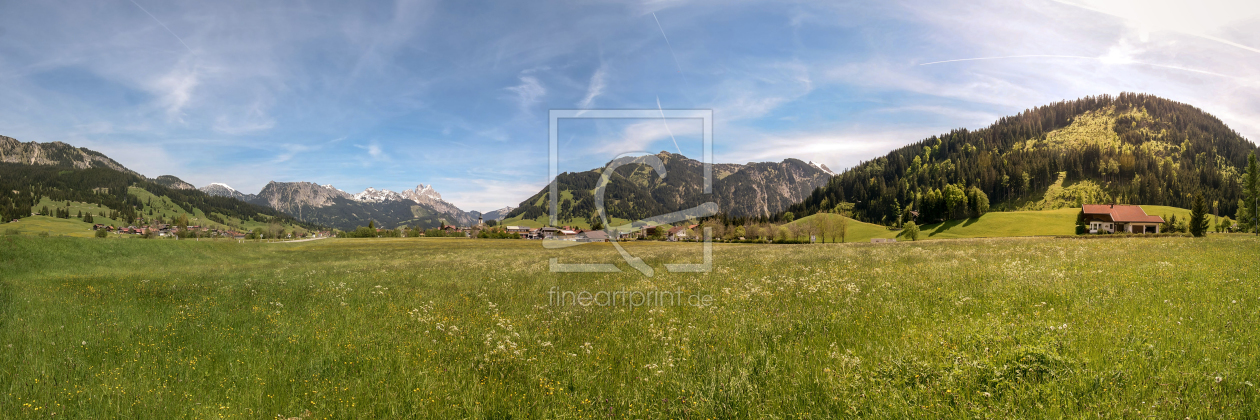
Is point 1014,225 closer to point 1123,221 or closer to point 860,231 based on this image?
point 1123,221

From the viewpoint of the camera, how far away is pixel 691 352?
8055 mm

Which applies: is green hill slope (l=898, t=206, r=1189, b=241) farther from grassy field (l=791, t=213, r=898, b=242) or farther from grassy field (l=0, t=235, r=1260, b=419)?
grassy field (l=0, t=235, r=1260, b=419)

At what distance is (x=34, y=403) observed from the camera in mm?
6477

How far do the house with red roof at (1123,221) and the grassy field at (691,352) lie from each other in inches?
5271

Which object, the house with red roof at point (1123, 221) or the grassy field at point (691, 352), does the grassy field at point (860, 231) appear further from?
the grassy field at point (691, 352)

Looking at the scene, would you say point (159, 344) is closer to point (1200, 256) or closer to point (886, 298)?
point (886, 298)

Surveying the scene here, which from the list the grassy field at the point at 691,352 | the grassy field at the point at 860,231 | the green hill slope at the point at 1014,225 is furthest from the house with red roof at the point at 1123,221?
the grassy field at the point at 691,352

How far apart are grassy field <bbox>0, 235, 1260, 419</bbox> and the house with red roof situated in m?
134

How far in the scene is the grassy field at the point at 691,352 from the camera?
568 centimetres

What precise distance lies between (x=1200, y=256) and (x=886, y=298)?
47.6 ft

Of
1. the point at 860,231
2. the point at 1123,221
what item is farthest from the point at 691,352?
the point at 860,231

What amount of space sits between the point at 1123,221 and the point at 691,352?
505 feet

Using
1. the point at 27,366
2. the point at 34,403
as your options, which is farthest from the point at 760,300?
the point at 27,366

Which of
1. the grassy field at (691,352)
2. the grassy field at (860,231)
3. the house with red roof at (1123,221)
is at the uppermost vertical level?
the house with red roof at (1123,221)
